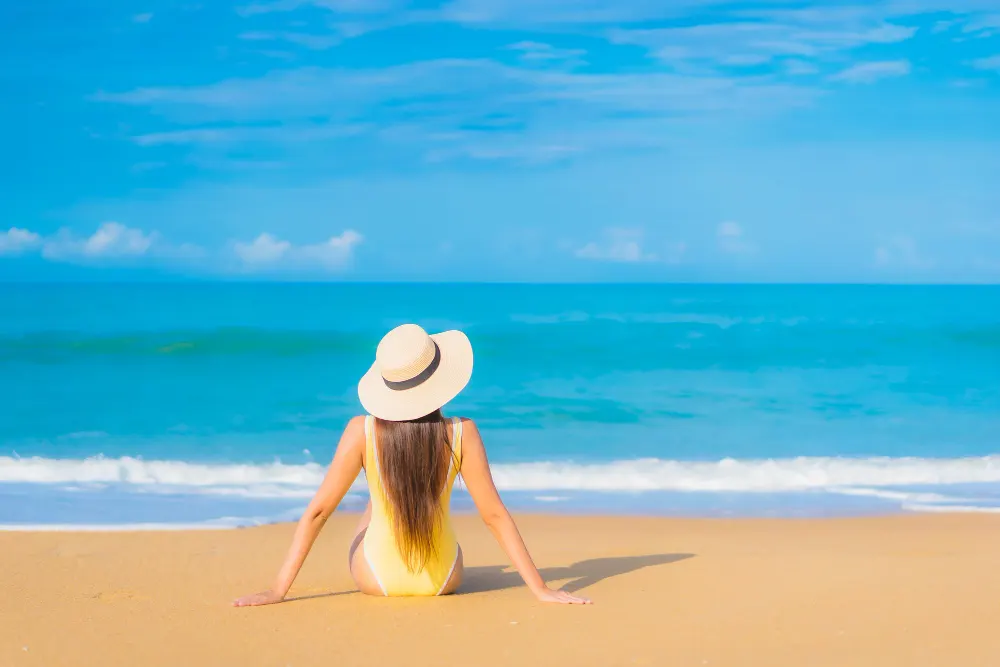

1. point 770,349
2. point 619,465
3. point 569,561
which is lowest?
point 770,349

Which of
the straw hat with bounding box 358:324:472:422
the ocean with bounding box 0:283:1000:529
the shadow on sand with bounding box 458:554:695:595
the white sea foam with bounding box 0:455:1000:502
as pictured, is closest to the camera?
the straw hat with bounding box 358:324:472:422

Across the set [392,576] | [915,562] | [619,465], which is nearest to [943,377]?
[619,465]

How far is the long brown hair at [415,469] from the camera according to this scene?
3553 mm

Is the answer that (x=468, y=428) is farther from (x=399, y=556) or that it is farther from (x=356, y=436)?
(x=399, y=556)

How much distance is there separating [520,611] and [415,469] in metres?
0.73

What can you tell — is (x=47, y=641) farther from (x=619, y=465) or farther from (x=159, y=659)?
(x=619, y=465)

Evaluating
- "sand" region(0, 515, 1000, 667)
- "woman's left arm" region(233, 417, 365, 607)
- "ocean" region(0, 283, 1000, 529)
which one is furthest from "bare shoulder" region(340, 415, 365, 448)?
"ocean" region(0, 283, 1000, 529)

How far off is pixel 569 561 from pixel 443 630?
1750 mm

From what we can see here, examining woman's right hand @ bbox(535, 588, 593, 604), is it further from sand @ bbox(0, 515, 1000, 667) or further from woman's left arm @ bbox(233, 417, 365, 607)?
woman's left arm @ bbox(233, 417, 365, 607)

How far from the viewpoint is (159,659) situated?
3.29 metres

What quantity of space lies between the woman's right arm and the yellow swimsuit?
74 mm

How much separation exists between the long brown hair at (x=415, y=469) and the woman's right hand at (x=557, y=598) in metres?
0.51

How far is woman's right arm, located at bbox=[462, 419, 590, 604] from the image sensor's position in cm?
363

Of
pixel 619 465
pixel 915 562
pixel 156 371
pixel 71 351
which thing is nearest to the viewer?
pixel 915 562
